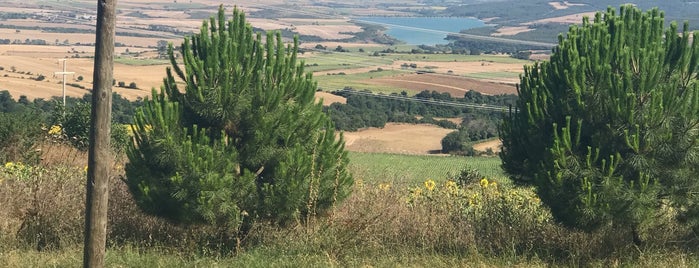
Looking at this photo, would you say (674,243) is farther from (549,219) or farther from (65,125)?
(65,125)

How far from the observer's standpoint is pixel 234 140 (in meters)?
8.01

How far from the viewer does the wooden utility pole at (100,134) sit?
5336 mm

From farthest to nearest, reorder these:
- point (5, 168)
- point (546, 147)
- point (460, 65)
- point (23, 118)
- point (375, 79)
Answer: point (460, 65) → point (375, 79) → point (23, 118) → point (5, 168) → point (546, 147)

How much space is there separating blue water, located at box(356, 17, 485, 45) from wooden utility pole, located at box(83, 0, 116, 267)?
125240 millimetres

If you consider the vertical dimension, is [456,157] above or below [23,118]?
below

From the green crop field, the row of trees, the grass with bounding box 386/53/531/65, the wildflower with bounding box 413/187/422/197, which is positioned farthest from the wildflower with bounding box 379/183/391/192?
the grass with bounding box 386/53/531/65

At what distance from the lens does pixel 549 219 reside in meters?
8.41

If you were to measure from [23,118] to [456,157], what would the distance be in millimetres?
28157

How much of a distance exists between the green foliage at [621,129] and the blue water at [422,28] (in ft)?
402

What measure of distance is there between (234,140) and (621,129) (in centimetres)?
399

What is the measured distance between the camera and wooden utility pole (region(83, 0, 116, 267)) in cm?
534

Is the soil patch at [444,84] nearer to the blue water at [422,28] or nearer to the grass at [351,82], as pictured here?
the grass at [351,82]

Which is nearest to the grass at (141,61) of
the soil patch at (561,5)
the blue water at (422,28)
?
the blue water at (422,28)

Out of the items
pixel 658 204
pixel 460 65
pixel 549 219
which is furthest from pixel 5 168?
pixel 460 65
